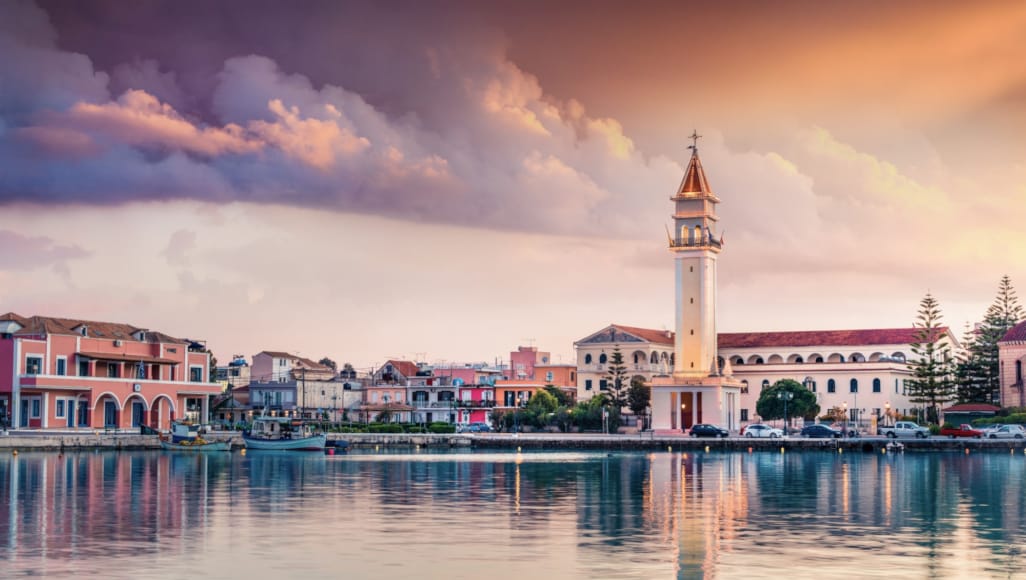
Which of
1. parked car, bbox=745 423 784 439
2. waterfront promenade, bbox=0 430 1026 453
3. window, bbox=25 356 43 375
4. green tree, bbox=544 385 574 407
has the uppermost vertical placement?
window, bbox=25 356 43 375

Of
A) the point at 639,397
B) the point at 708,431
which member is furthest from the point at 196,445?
the point at 639,397

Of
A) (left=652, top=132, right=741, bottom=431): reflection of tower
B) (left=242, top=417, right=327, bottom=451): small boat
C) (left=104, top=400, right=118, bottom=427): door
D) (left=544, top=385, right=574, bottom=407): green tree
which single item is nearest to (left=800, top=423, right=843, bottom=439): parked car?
(left=652, top=132, right=741, bottom=431): reflection of tower

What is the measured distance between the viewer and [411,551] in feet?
78.3

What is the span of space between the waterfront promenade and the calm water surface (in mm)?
18896

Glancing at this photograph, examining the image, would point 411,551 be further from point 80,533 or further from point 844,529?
point 844,529

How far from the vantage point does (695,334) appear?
313ft

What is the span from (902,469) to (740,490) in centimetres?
1641

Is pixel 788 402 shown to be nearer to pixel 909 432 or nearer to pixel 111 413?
pixel 909 432

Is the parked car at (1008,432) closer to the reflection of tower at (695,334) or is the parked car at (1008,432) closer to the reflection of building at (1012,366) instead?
the reflection of building at (1012,366)

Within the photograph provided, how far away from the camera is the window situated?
2960 inches

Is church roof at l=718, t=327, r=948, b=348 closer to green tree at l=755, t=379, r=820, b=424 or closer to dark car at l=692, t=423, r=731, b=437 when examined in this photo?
green tree at l=755, t=379, r=820, b=424

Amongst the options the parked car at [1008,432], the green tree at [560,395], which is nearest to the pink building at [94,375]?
the green tree at [560,395]

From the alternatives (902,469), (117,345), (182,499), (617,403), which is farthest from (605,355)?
(182,499)

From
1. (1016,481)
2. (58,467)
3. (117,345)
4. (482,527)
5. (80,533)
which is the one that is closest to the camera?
(80,533)
